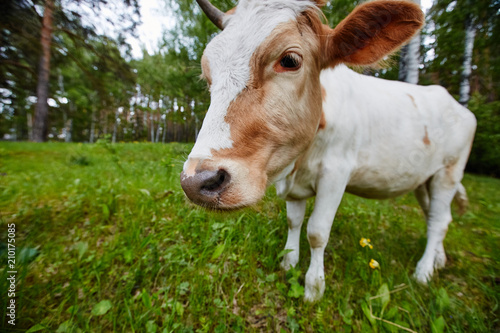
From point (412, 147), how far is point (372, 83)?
2.45 ft

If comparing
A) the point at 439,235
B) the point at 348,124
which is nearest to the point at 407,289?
the point at 439,235

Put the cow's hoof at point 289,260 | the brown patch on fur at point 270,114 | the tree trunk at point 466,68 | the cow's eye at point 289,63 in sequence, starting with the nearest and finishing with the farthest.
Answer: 1. the brown patch on fur at point 270,114
2. the cow's eye at point 289,63
3. the cow's hoof at point 289,260
4. the tree trunk at point 466,68

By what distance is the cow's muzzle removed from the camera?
3.03 feet

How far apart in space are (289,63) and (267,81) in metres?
0.16

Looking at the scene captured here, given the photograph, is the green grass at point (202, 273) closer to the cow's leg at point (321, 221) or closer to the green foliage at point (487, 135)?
the cow's leg at point (321, 221)

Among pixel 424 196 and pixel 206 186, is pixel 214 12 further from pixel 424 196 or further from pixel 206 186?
pixel 424 196

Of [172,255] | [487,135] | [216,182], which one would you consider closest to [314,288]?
[172,255]

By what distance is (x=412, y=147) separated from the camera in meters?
2.09

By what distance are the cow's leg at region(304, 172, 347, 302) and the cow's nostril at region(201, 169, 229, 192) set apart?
41.2 inches

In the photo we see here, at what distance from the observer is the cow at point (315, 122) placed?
3.47 feet

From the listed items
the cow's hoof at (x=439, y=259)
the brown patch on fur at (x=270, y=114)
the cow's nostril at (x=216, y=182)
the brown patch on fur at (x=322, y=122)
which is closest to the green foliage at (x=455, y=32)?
the brown patch on fur at (x=322, y=122)

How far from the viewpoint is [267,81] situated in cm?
115

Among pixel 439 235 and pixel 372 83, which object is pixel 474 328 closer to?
pixel 439 235

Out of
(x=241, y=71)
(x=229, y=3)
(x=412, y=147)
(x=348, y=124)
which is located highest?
(x=229, y=3)
